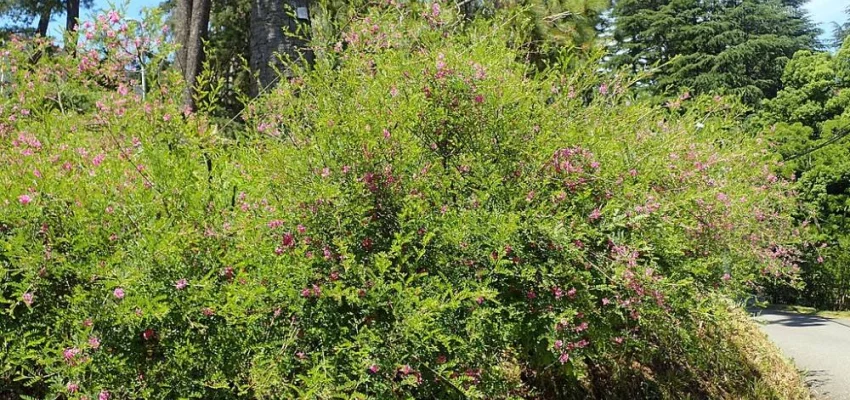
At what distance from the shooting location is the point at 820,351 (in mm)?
9734

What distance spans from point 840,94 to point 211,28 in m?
19.2

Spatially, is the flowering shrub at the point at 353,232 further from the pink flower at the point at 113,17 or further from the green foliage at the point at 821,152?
the green foliage at the point at 821,152

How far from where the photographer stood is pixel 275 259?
3057 mm

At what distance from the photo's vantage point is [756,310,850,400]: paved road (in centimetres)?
686

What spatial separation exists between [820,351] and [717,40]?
69.5ft

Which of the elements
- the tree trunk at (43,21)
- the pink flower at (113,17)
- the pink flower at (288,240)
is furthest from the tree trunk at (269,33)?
the tree trunk at (43,21)

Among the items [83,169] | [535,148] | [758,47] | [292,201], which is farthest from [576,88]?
[758,47]

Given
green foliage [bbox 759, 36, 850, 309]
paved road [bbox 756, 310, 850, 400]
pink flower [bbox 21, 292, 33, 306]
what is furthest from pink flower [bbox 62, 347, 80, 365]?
green foliage [bbox 759, 36, 850, 309]

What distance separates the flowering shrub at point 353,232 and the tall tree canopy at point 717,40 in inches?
921

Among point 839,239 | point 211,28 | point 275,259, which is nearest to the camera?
point 275,259

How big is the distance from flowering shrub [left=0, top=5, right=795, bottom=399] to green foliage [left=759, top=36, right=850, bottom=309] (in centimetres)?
1923

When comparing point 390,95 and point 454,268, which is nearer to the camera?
point 454,268

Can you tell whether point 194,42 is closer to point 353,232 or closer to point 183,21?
point 183,21

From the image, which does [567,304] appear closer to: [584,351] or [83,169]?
[584,351]
